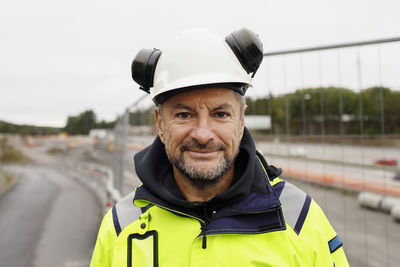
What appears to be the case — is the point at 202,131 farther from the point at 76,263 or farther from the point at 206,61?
the point at 76,263

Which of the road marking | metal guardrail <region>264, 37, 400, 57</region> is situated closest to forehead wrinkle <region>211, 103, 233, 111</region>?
metal guardrail <region>264, 37, 400, 57</region>

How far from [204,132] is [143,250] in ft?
2.09

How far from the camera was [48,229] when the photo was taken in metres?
9.02

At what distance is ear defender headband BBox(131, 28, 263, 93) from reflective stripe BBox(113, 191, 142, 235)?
0.66 m

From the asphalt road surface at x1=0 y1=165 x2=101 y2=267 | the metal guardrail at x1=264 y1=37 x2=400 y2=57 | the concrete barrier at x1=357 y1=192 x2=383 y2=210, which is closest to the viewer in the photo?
the metal guardrail at x1=264 y1=37 x2=400 y2=57

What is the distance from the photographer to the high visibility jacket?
64.5 inches

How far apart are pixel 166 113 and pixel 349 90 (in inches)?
64.3

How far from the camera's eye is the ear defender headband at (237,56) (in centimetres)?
186

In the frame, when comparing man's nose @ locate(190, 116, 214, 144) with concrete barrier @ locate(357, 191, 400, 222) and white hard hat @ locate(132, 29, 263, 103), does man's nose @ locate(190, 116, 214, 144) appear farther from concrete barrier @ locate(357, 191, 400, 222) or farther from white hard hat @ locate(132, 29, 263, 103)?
concrete barrier @ locate(357, 191, 400, 222)

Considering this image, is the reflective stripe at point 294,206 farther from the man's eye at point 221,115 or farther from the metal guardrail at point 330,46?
the metal guardrail at point 330,46

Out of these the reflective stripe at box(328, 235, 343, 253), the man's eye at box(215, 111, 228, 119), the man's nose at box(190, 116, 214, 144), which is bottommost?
the reflective stripe at box(328, 235, 343, 253)

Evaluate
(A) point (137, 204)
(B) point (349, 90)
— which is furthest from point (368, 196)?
(A) point (137, 204)

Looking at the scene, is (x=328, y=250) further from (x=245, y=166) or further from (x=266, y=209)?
(x=245, y=166)

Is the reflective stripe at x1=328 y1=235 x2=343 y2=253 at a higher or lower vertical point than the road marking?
higher
